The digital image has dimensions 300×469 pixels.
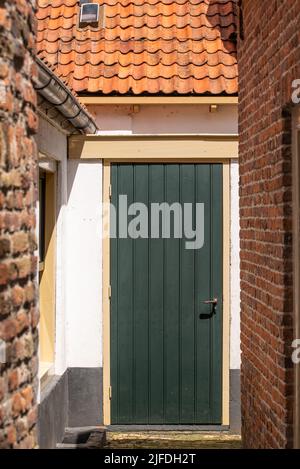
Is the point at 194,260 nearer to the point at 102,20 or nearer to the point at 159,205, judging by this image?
the point at 159,205

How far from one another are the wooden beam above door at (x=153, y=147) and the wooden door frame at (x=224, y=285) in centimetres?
4

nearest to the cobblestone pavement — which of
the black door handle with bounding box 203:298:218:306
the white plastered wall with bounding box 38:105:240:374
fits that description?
the white plastered wall with bounding box 38:105:240:374

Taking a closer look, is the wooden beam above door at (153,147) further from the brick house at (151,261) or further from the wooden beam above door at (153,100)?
the wooden beam above door at (153,100)

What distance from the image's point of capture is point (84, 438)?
329 inches

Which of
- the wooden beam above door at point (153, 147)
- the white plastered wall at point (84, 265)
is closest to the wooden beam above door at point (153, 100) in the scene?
the wooden beam above door at point (153, 147)

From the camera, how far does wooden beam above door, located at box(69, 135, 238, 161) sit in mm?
8859

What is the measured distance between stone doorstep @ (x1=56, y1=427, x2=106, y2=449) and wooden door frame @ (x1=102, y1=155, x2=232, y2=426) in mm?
339

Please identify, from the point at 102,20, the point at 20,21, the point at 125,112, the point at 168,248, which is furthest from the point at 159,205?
the point at 20,21

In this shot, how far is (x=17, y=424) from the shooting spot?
3641mm

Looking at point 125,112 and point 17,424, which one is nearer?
point 17,424

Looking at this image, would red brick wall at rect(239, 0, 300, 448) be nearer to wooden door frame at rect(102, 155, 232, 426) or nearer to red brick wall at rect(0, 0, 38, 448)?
wooden door frame at rect(102, 155, 232, 426)

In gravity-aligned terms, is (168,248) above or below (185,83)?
below

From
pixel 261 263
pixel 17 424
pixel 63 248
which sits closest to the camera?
pixel 17 424
